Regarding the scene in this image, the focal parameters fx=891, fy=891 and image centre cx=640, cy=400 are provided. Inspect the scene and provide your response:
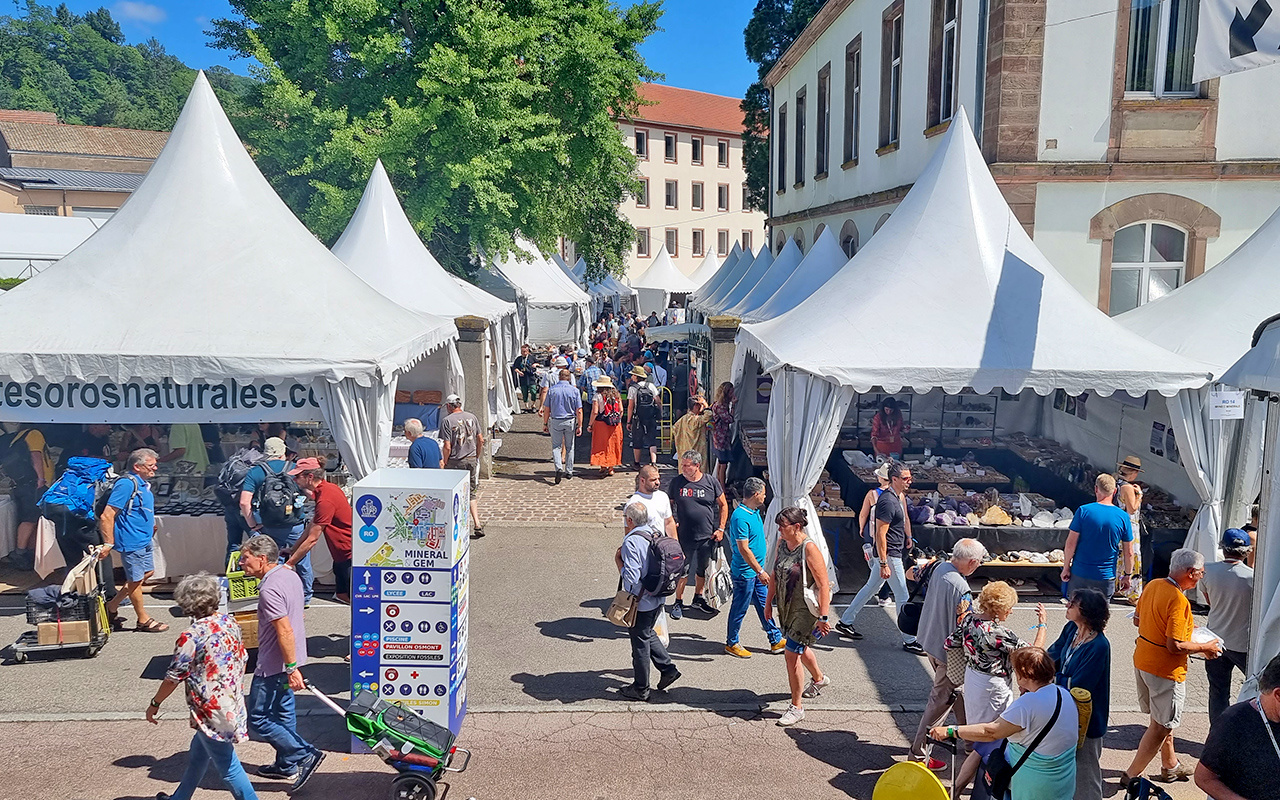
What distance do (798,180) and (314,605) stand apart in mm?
20050

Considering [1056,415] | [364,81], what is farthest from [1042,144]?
[364,81]

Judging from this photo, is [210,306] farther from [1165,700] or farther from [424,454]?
[1165,700]

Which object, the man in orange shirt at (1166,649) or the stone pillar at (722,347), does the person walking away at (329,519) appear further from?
the stone pillar at (722,347)

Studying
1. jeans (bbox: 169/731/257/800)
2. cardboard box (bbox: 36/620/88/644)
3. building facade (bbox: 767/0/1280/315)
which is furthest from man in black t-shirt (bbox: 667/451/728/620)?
building facade (bbox: 767/0/1280/315)

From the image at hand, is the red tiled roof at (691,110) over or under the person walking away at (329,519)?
over

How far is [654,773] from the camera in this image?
5.61 m

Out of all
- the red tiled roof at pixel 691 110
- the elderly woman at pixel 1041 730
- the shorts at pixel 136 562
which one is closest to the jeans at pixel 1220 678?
the elderly woman at pixel 1041 730

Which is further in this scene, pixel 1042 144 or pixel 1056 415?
pixel 1056 415

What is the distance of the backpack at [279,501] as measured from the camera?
25.0 ft

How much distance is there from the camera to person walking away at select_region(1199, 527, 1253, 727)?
560 centimetres

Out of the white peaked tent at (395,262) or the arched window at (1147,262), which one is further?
the white peaked tent at (395,262)

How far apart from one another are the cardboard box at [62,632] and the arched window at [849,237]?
15539mm

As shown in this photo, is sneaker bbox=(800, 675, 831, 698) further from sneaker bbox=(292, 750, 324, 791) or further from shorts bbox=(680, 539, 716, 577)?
sneaker bbox=(292, 750, 324, 791)

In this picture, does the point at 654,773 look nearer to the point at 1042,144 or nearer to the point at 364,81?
the point at 1042,144
